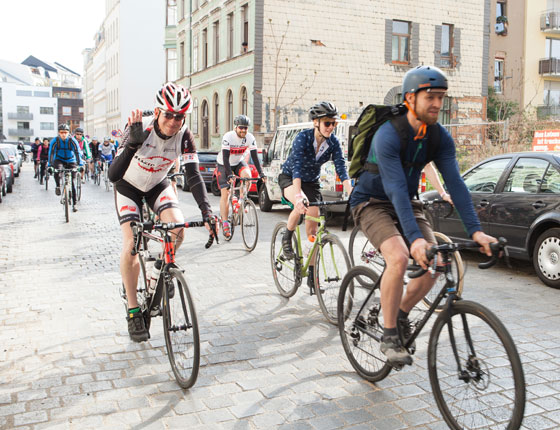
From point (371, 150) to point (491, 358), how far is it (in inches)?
59.5

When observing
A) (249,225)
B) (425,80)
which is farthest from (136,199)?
(249,225)

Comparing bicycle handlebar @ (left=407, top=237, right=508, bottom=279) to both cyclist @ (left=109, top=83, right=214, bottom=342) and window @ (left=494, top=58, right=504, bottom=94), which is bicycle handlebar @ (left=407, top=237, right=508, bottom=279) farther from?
window @ (left=494, top=58, right=504, bottom=94)

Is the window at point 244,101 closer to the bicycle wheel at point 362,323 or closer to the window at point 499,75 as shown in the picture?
the window at point 499,75

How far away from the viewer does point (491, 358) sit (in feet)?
10.5

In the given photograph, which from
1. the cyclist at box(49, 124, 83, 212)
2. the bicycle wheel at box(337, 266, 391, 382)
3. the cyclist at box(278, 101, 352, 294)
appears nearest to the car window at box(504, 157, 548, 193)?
the cyclist at box(278, 101, 352, 294)

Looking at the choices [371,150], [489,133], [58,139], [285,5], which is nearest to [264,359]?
[371,150]

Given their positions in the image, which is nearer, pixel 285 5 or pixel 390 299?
pixel 390 299

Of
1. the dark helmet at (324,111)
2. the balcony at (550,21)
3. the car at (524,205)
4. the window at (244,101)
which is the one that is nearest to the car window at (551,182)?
the car at (524,205)

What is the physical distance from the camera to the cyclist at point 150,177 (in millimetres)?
4684

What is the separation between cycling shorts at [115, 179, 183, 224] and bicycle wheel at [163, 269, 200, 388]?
0.85 metres

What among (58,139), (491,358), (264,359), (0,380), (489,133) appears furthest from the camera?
(489,133)

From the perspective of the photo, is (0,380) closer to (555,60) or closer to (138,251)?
(138,251)

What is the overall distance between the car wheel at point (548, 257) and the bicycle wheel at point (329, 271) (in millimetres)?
3201

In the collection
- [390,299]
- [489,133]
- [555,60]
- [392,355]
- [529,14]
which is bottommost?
[392,355]
